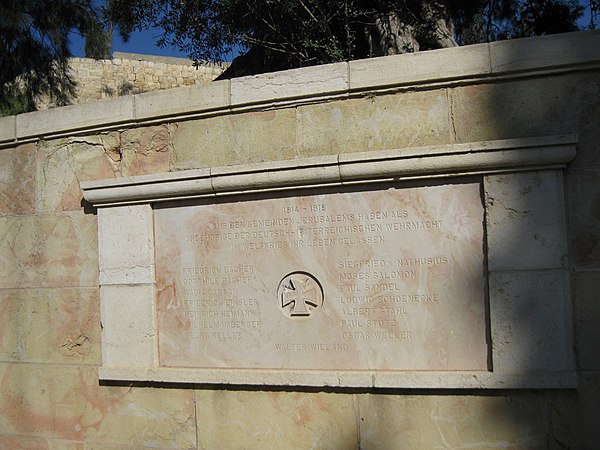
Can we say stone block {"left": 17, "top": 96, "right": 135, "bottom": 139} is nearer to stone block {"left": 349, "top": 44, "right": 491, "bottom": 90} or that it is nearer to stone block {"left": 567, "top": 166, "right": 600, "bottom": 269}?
stone block {"left": 349, "top": 44, "right": 491, "bottom": 90}

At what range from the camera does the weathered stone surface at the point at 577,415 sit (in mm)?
3090

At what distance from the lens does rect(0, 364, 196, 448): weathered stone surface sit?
3.79 meters

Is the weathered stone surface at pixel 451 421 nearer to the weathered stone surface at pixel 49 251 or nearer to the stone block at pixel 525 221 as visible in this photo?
the stone block at pixel 525 221

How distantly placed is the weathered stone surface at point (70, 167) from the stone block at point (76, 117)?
9cm

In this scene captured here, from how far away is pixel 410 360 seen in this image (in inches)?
133

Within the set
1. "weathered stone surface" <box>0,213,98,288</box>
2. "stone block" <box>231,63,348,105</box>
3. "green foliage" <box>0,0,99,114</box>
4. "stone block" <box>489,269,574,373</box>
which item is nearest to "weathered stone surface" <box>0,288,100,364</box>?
"weathered stone surface" <box>0,213,98,288</box>

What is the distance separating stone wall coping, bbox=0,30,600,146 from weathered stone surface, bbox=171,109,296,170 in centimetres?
6

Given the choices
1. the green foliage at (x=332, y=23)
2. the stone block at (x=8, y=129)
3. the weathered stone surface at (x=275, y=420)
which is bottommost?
the weathered stone surface at (x=275, y=420)

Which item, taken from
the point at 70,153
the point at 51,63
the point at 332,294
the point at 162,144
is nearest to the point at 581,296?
the point at 332,294

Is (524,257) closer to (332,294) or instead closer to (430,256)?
(430,256)

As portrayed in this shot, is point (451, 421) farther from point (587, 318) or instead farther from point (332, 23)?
point (332, 23)

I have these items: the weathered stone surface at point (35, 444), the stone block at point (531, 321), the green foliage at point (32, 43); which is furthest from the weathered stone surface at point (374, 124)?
the green foliage at point (32, 43)

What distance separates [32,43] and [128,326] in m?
9.32

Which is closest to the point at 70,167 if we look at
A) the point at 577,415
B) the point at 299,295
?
the point at 299,295
